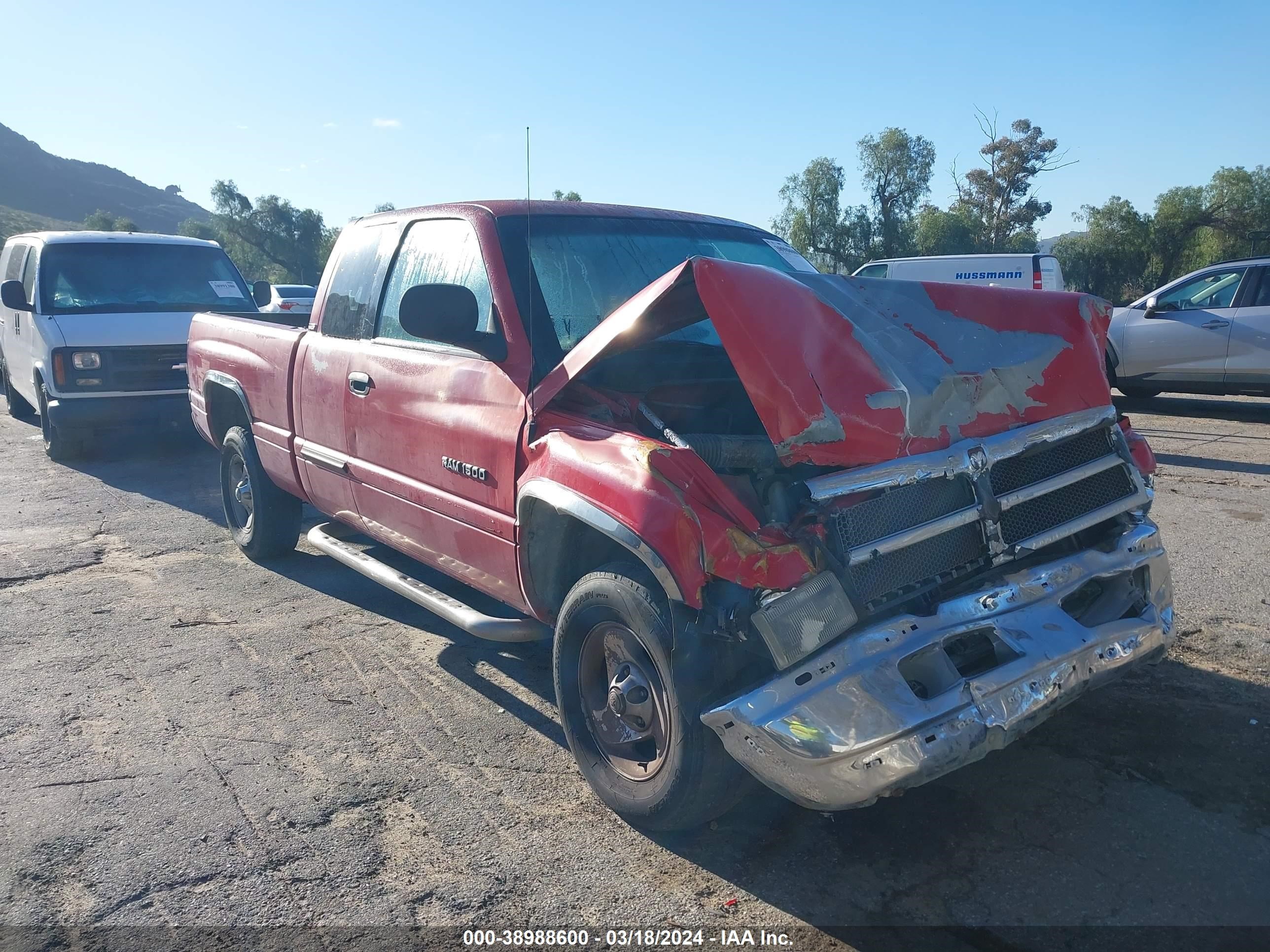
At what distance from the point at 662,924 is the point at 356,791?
129 cm

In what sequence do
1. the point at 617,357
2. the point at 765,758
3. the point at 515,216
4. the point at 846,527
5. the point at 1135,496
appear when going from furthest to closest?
the point at 515,216, the point at 617,357, the point at 1135,496, the point at 846,527, the point at 765,758

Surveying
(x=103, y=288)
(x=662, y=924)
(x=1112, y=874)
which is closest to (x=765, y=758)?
(x=662, y=924)

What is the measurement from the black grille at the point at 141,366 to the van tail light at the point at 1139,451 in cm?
847

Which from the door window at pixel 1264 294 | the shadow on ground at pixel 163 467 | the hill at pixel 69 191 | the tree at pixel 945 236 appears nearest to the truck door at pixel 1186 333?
the door window at pixel 1264 294

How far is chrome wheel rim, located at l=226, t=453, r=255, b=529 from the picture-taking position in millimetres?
6277

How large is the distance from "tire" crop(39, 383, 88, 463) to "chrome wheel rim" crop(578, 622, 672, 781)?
26.3ft

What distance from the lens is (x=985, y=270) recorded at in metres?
16.7

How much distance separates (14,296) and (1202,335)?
1226cm

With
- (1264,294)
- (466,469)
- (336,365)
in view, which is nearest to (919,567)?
(466,469)

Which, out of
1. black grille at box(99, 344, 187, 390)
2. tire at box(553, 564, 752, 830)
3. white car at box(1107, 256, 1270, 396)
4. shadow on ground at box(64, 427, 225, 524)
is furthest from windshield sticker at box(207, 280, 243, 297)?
white car at box(1107, 256, 1270, 396)

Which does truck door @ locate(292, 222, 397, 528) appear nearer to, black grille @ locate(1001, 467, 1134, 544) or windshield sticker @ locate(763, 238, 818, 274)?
windshield sticker @ locate(763, 238, 818, 274)

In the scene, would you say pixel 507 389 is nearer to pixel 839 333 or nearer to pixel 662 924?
pixel 839 333

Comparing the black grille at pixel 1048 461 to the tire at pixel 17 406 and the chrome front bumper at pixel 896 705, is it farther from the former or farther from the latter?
the tire at pixel 17 406

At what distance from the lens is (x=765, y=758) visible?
8.59 feet
